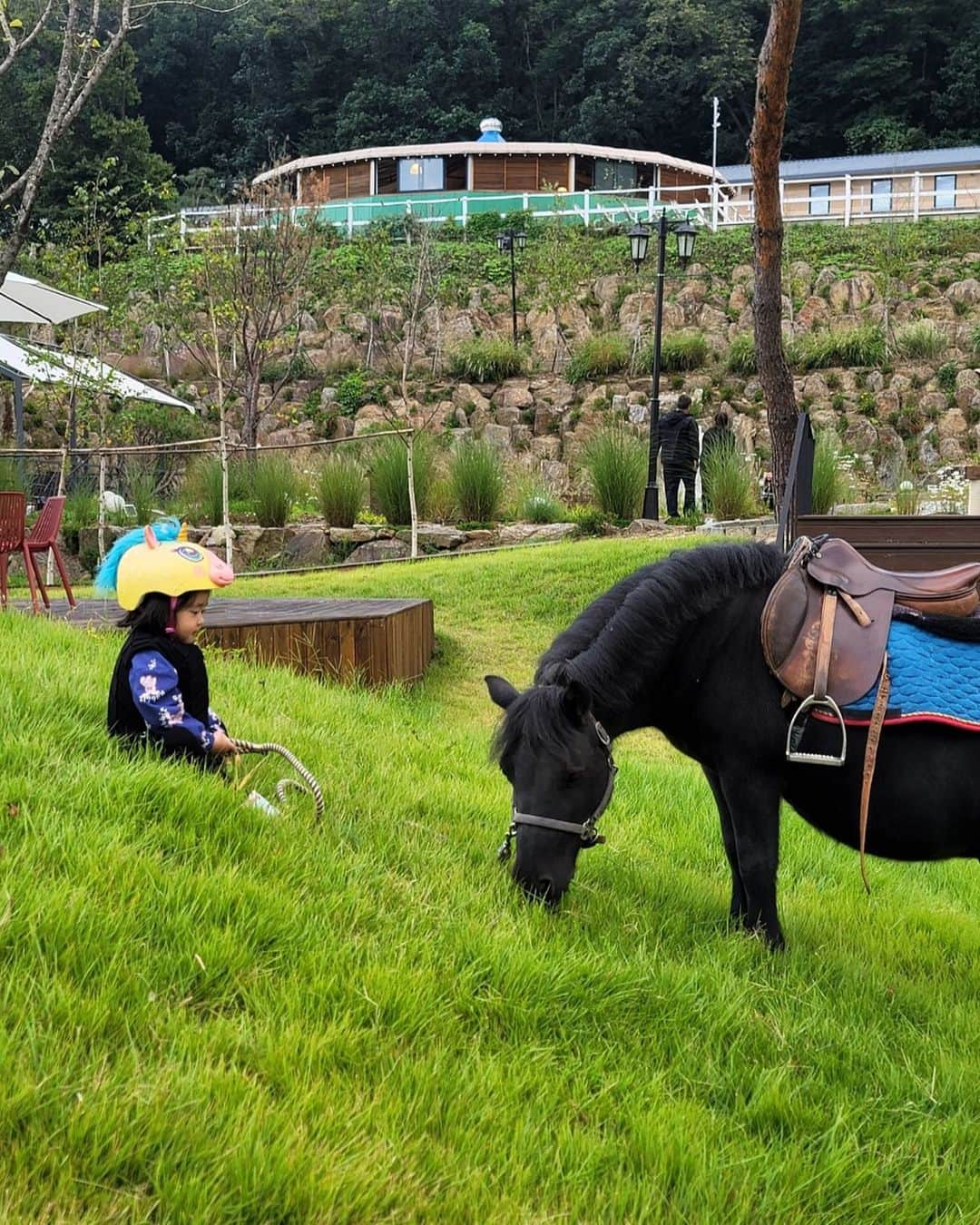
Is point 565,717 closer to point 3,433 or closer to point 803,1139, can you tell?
point 803,1139

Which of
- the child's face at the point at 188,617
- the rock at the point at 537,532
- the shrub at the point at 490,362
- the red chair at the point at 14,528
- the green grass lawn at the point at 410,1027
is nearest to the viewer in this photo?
the green grass lawn at the point at 410,1027

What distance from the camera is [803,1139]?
2.28m

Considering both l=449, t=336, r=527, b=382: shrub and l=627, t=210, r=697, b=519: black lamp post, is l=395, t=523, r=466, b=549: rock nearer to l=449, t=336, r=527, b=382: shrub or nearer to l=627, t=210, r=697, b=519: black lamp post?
l=627, t=210, r=697, b=519: black lamp post

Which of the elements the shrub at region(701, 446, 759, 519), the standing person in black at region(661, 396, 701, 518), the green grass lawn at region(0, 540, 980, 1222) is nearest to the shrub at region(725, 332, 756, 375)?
the standing person in black at region(661, 396, 701, 518)

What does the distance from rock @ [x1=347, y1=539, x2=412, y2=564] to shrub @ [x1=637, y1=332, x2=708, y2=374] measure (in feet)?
48.5

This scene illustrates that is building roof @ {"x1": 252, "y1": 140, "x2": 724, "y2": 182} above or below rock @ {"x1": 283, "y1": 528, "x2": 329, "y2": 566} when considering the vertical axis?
above

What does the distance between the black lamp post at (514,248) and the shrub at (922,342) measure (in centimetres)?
951

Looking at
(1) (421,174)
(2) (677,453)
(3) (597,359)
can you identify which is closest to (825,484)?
(2) (677,453)

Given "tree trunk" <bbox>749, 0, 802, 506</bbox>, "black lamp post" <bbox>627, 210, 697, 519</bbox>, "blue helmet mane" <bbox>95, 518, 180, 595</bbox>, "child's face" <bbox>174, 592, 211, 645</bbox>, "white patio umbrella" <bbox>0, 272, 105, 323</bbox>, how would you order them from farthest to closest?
"black lamp post" <bbox>627, 210, 697, 519</bbox>, "white patio umbrella" <bbox>0, 272, 105, 323</bbox>, "tree trunk" <bbox>749, 0, 802, 506</bbox>, "blue helmet mane" <bbox>95, 518, 180, 595</bbox>, "child's face" <bbox>174, 592, 211, 645</bbox>

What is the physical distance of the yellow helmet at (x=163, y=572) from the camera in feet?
11.2

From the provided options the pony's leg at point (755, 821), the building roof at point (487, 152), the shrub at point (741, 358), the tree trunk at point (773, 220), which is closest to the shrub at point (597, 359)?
the shrub at point (741, 358)

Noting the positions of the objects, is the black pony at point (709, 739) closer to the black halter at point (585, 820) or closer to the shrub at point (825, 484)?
the black halter at point (585, 820)

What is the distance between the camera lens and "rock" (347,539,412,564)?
1388 cm

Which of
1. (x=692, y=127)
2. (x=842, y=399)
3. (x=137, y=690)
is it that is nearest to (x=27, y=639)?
(x=137, y=690)
